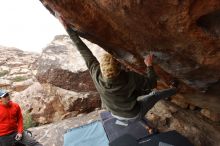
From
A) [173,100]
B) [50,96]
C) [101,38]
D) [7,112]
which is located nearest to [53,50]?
[50,96]

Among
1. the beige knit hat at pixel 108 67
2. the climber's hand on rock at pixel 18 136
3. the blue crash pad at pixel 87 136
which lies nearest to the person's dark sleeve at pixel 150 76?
the beige knit hat at pixel 108 67

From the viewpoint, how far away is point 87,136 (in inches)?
301

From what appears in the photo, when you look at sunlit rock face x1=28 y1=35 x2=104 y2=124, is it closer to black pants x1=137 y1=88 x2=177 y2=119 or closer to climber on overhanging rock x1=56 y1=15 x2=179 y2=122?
black pants x1=137 y1=88 x2=177 y2=119

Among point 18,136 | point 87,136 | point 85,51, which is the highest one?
point 85,51

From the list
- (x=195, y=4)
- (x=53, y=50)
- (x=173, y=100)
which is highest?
(x=195, y=4)

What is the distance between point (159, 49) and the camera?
167 inches

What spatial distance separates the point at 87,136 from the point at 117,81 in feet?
10.9

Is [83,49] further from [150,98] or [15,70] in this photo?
[15,70]

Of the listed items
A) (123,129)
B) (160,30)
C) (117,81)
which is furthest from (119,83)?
(123,129)

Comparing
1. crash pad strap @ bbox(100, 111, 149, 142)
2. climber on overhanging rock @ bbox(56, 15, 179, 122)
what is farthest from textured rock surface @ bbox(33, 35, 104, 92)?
climber on overhanging rock @ bbox(56, 15, 179, 122)

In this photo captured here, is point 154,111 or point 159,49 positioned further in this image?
point 154,111

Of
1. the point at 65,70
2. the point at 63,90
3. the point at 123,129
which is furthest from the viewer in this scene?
the point at 63,90

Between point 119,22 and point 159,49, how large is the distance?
2.58 ft

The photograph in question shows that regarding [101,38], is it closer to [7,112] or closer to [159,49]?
[159,49]
